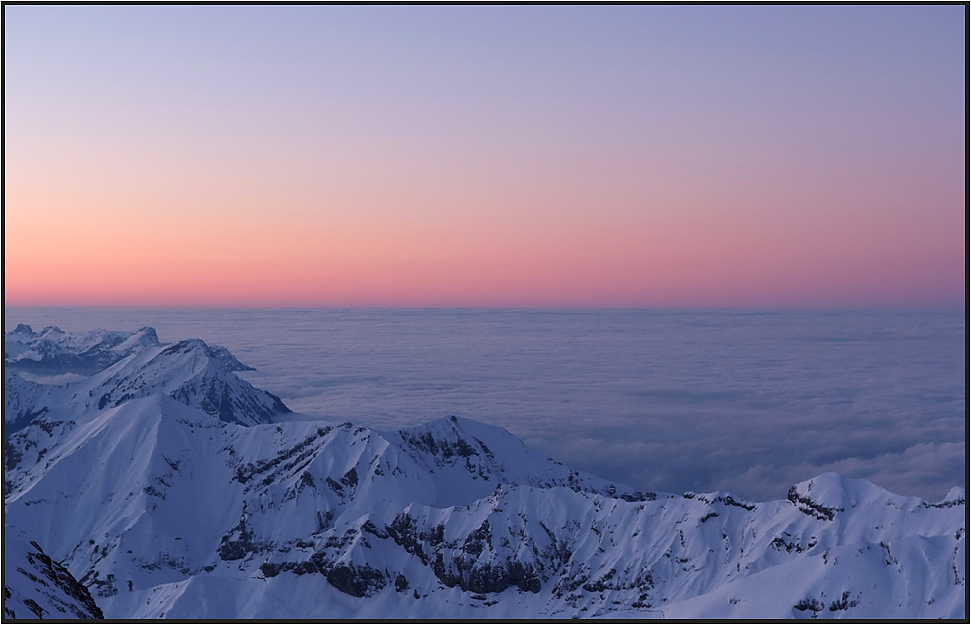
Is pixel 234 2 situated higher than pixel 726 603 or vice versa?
pixel 234 2

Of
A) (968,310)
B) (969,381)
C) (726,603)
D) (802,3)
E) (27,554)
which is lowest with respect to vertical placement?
(726,603)

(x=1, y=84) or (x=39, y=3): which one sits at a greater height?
(x=39, y=3)

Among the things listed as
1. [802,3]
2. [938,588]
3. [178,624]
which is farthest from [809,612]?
[178,624]

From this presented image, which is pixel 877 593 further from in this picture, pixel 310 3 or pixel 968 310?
pixel 310 3

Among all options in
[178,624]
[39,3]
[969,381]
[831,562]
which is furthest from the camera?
[831,562]

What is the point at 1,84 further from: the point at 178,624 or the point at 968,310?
the point at 968,310

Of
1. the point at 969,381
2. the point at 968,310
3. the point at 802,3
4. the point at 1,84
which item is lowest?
the point at 969,381

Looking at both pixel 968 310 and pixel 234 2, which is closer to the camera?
pixel 968 310

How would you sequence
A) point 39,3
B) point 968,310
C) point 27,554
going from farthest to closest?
1. point 27,554
2. point 39,3
3. point 968,310

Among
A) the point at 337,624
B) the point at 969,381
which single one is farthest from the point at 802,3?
the point at 337,624
